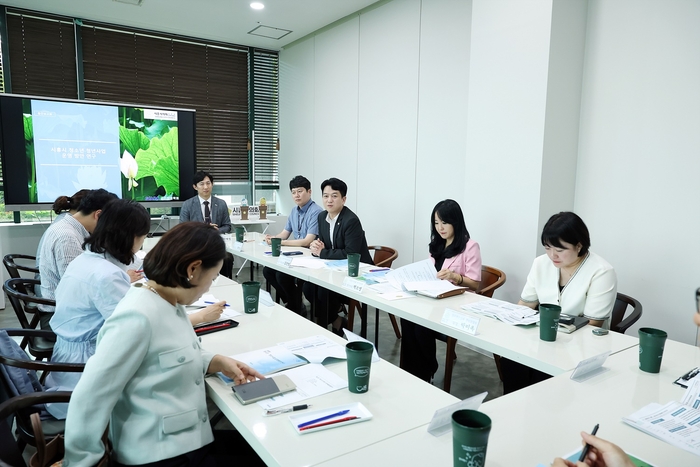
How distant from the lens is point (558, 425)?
1.16m

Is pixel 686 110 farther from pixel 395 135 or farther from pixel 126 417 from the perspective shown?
pixel 126 417

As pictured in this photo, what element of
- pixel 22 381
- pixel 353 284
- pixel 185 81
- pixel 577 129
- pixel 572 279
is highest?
pixel 185 81

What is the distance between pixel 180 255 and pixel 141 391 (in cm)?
37

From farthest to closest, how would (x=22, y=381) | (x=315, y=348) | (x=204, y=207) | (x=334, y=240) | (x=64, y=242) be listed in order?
(x=204, y=207)
(x=334, y=240)
(x=64, y=242)
(x=315, y=348)
(x=22, y=381)

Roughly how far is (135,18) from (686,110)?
541 centimetres

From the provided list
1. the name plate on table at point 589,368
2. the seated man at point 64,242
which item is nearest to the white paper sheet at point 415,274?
the name plate on table at point 589,368

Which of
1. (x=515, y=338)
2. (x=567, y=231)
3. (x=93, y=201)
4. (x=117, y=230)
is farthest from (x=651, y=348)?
(x=93, y=201)

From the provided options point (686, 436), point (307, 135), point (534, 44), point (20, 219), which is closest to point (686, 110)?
point (534, 44)

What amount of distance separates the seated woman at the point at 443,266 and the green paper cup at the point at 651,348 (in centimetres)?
126

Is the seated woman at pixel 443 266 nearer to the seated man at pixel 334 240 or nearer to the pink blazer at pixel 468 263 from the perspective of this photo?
the pink blazer at pixel 468 263

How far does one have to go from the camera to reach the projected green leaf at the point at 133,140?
5.37 m

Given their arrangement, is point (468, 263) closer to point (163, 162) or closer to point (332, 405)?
point (332, 405)

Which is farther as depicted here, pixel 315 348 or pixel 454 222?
pixel 454 222

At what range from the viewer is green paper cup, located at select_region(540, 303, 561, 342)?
172 cm
